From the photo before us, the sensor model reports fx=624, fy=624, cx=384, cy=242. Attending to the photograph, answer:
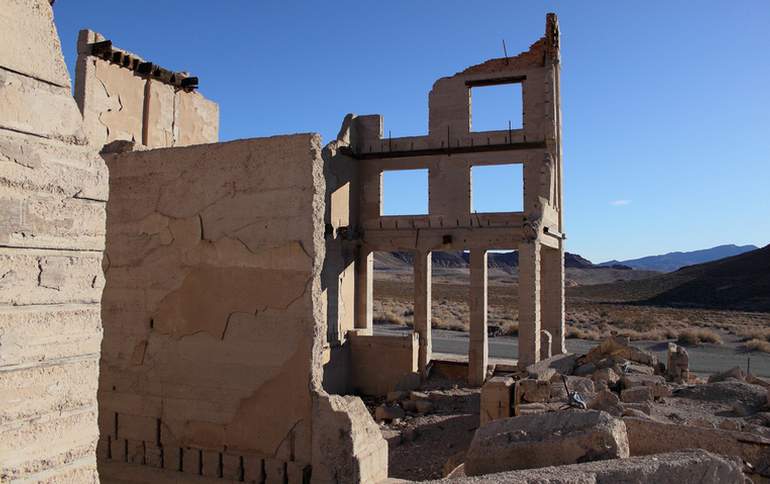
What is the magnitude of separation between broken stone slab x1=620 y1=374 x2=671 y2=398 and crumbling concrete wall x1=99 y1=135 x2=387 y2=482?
22.2ft

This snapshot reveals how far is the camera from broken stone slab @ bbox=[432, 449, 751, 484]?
131 inches

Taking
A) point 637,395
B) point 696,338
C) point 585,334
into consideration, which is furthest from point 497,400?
point 585,334

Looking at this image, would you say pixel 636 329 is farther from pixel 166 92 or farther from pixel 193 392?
pixel 193 392

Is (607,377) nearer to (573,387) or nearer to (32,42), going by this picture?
(573,387)

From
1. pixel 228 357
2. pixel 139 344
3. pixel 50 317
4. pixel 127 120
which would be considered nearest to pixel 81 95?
pixel 127 120

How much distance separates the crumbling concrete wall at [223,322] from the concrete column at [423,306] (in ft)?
35.5

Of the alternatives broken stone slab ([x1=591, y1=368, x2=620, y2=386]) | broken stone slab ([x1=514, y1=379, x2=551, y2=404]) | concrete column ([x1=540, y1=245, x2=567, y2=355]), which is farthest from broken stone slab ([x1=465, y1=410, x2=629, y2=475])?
concrete column ([x1=540, y1=245, x2=567, y2=355])

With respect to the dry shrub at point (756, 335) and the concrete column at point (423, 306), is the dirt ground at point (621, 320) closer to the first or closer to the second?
the dry shrub at point (756, 335)

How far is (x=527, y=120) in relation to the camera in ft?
53.3

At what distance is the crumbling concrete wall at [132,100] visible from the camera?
1141 centimetres

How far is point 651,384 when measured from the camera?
1039 centimetres

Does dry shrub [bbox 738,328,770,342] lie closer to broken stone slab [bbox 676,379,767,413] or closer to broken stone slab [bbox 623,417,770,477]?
broken stone slab [bbox 676,379,767,413]

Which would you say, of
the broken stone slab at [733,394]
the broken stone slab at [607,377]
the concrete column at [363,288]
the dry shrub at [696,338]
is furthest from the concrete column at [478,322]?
the dry shrub at [696,338]

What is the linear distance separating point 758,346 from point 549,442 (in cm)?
2123
